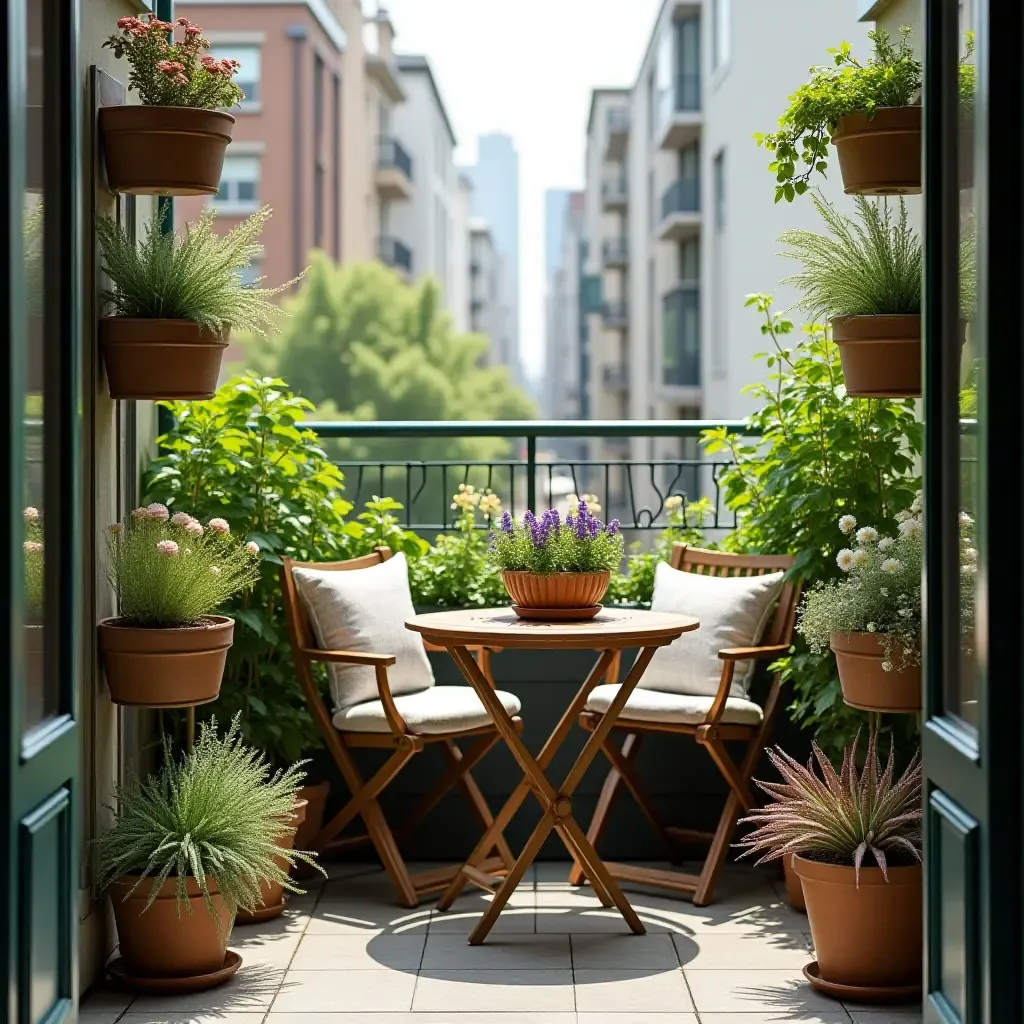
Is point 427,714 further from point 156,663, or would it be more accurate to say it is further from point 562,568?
point 156,663

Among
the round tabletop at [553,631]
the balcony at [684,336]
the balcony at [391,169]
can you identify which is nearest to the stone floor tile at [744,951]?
the round tabletop at [553,631]

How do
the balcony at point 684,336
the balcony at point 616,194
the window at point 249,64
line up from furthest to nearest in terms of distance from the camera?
1. the balcony at point 616,194
2. the window at point 249,64
3. the balcony at point 684,336

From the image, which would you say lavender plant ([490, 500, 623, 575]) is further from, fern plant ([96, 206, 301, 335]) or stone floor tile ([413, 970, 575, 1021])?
stone floor tile ([413, 970, 575, 1021])

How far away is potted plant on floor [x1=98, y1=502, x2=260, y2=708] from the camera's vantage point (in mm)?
3910

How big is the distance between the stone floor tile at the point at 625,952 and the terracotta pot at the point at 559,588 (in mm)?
948

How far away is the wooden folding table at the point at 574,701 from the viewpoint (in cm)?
412

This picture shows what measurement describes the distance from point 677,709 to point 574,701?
429 mm

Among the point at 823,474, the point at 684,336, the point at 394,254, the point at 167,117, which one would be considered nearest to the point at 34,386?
the point at 167,117

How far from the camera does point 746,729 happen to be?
4.72 meters

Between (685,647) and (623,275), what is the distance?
34.0 metres

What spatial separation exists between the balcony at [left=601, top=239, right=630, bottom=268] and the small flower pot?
32240mm

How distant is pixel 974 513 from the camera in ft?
9.26

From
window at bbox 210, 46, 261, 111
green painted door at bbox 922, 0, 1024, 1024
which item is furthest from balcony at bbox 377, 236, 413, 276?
green painted door at bbox 922, 0, 1024, 1024

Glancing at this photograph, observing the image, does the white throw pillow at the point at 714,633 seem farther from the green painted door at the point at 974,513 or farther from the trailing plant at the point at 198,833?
the green painted door at the point at 974,513
